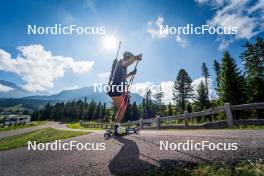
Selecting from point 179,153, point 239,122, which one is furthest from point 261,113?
point 179,153

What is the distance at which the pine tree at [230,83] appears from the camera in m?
28.6

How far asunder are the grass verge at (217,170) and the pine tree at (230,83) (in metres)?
28.0

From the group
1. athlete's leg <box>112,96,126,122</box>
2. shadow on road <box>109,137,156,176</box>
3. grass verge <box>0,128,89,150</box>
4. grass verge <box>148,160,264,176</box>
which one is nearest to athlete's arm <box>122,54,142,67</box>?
athlete's leg <box>112,96,126,122</box>

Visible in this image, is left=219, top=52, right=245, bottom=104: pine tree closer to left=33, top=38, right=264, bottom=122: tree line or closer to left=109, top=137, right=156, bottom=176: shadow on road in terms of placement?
left=33, top=38, right=264, bottom=122: tree line

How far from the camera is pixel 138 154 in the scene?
4.54m

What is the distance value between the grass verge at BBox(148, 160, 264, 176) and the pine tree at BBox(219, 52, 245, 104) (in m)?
28.0

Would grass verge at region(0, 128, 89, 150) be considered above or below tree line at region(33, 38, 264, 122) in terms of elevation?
below

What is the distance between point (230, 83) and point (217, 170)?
29.8 metres

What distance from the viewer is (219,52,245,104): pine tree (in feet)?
93.7

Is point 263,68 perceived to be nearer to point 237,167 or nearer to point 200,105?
point 200,105

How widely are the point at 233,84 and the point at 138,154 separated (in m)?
29.2

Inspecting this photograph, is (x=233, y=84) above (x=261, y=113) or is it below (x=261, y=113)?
above

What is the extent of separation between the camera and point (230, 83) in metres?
29.5

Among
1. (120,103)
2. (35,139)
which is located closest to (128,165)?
(120,103)
